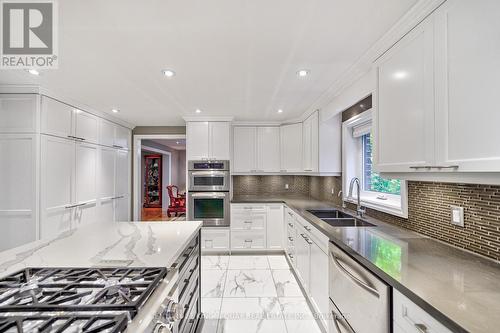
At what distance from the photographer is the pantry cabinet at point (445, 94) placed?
100cm

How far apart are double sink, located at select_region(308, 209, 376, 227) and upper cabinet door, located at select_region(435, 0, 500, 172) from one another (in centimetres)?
125

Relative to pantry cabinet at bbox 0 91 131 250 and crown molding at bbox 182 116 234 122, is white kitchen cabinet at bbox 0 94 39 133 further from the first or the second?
crown molding at bbox 182 116 234 122

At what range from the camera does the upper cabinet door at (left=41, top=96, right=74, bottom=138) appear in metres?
2.81

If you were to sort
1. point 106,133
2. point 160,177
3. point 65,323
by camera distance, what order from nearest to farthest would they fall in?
point 65,323, point 106,133, point 160,177

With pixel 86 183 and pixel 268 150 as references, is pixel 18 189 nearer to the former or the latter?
pixel 86 183

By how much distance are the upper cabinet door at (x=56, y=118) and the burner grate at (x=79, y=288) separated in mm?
2348

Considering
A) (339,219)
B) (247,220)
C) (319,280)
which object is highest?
(339,219)

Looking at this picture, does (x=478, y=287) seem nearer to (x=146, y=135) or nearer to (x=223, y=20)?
(x=223, y=20)

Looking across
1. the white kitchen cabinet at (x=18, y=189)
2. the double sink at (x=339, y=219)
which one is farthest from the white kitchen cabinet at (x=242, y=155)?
the white kitchen cabinet at (x=18, y=189)

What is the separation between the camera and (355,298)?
147 centimetres

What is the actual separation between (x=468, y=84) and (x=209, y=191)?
142 inches

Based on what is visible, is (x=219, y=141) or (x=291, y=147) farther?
(x=291, y=147)

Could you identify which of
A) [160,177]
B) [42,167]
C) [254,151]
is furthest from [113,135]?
[160,177]

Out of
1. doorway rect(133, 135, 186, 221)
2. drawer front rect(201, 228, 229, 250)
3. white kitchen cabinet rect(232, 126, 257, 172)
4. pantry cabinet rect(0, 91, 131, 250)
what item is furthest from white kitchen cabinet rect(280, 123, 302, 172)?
doorway rect(133, 135, 186, 221)
